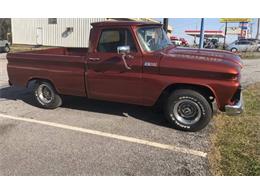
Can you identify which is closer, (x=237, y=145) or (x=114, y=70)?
(x=237, y=145)

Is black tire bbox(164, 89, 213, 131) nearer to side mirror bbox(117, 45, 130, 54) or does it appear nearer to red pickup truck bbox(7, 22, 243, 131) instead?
red pickup truck bbox(7, 22, 243, 131)

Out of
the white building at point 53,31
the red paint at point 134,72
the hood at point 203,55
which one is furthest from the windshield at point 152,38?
the white building at point 53,31

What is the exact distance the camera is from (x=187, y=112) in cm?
499

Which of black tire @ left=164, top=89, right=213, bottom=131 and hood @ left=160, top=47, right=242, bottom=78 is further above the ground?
hood @ left=160, top=47, right=242, bottom=78

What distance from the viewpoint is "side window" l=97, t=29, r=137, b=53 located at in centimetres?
523

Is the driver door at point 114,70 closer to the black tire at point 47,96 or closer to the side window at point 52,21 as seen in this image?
the black tire at point 47,96

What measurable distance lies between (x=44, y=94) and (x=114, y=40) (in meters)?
2.34

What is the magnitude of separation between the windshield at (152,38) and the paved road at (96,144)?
1.48 meters

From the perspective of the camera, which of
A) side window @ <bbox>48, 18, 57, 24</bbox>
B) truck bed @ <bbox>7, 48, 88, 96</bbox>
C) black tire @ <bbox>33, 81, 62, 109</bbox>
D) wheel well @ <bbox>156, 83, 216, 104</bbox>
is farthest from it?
side window @ <bbox>48, 18, 57, 24</bbox>

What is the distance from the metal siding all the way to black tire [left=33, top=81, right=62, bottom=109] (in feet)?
55.7

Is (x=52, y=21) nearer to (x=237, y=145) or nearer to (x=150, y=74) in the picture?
(x=150, y=74)

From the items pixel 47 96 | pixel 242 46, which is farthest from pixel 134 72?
pixel 242 46

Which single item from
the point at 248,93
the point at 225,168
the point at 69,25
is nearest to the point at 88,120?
the point at 225,168

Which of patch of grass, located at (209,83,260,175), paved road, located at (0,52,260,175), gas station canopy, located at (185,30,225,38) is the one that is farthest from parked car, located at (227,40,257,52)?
paved road, located at (0,52,260,175)
